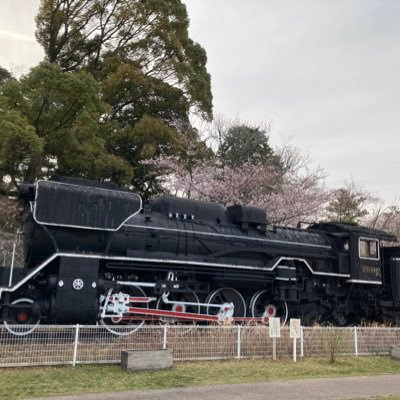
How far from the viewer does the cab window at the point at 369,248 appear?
15.0 m

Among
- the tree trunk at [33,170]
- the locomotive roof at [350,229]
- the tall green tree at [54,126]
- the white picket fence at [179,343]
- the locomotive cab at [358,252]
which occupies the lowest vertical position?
the white picket fence at [179,343]

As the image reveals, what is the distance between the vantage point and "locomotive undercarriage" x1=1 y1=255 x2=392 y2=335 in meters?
9.56

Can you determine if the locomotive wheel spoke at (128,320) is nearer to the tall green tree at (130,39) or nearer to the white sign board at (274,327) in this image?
the white sign board at (274,327)

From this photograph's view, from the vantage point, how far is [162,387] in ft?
21.9

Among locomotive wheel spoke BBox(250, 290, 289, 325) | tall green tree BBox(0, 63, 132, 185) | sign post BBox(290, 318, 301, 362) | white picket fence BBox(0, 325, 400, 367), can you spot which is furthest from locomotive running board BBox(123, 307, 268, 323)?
tall green tree BBox(0, 63, 132, 185)

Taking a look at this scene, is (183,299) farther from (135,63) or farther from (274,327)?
(135,63)

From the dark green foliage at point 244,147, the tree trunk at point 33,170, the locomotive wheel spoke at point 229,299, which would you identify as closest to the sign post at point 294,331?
the locomotive wheel spoke at point 229,299

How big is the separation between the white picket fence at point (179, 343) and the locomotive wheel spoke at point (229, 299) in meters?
2.17

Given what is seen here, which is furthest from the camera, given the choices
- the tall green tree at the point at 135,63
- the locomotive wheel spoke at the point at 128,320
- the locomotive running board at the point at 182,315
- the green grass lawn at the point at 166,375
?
the tall green tree at the point at 135,63

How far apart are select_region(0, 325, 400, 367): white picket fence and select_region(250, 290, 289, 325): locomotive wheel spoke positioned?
240cm

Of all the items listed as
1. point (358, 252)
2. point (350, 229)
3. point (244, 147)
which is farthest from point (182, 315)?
point (244, 147)

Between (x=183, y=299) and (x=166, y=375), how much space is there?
421cm

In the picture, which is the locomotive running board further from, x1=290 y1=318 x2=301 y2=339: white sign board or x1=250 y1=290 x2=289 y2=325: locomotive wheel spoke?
x1=290 y1=318 x2=301 y2=339: white sign board

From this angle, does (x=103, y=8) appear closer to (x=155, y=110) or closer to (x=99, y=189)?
(x=155, y=110)
